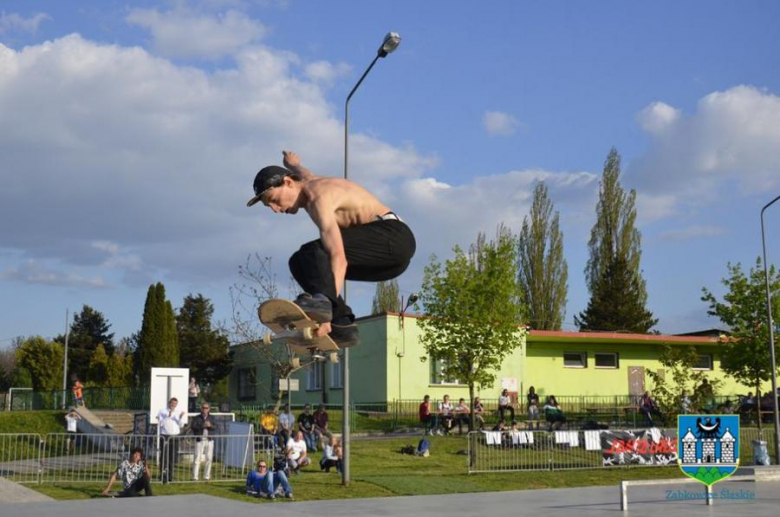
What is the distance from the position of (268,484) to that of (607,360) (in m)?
33.5

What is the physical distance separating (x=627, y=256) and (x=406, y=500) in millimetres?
51943

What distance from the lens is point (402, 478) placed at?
21.4 metres

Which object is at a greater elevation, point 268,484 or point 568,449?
point 568,449

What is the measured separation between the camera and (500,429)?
2800cm

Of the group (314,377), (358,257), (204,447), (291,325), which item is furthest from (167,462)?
(314,377)

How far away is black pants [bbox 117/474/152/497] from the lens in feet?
58.4

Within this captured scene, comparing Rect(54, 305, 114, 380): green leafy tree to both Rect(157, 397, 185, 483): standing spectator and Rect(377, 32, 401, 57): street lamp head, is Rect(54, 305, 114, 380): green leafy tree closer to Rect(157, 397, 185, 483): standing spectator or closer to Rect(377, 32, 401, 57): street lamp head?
Rect(157, 397, 185, 483): standing spectator

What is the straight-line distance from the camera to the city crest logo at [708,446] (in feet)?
51.8

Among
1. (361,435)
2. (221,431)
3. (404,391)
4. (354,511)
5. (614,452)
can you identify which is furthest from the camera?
(404,391)

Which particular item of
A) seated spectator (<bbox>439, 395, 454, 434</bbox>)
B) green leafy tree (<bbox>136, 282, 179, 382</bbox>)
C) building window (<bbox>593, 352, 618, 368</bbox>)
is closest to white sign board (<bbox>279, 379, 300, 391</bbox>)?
seated spectator (<bbox>439, 395, 454, 434</bbox>)

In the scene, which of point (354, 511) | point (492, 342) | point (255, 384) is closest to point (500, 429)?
point (492, 342)

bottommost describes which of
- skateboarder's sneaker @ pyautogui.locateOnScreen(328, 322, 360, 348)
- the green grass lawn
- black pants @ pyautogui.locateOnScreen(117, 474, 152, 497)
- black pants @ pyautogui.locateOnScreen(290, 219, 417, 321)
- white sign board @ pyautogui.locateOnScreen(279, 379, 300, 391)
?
the green grass lawn

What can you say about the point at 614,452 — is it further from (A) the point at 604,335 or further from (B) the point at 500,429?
(A) the point at 604,335

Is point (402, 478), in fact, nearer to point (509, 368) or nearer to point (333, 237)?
point (333, 237)
